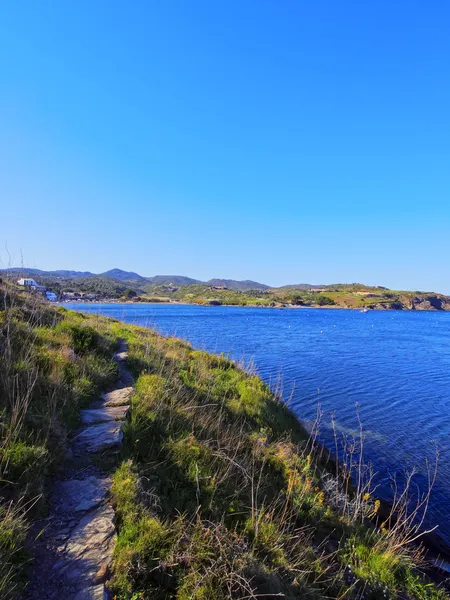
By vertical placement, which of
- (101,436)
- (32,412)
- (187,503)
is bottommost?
(187,503)

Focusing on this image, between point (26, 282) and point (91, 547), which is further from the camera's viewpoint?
point (26, 282)

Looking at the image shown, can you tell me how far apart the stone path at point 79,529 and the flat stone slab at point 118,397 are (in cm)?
111

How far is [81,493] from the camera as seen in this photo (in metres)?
4.35

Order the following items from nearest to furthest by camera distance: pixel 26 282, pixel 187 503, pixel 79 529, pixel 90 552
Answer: pixel 90 552, pixel 79 529, pixel 187 503, pixel 26 282

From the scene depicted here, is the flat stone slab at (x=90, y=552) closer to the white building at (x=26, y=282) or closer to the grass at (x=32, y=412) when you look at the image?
the grass at (x=32, y=412)

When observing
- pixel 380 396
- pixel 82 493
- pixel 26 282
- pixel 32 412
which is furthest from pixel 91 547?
pixel 380 396

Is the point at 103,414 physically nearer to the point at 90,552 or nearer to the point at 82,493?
the point at 82,493

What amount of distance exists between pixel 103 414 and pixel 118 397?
874 mm

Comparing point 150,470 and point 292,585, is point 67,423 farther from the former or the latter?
point 292,585

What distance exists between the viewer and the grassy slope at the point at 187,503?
→ 3602mm

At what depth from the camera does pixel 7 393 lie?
5.29 metres

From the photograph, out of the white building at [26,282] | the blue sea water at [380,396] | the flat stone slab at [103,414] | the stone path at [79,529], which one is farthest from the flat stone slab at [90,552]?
the blue sea water at [380,396]

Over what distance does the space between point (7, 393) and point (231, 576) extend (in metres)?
4.12

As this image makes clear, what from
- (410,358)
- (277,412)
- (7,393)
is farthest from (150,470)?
(410,358)
